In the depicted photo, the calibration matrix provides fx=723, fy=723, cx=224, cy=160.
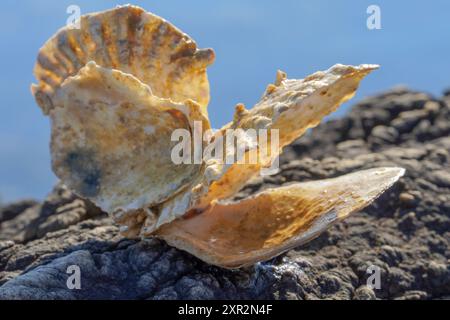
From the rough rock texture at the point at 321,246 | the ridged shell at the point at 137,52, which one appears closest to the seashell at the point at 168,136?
the ridged shell at the point at 137,52

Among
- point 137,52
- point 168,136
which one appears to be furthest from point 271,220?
point 137,52

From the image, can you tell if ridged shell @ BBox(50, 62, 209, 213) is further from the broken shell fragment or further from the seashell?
the broken shell fragment

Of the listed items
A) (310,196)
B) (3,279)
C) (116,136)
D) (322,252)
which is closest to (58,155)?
(116,136)

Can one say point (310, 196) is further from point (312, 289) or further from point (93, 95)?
point (93, 95)

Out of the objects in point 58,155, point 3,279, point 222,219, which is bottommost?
point 3,279

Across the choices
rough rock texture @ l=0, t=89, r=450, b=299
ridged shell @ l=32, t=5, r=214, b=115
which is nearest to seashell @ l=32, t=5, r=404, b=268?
ridged shell @ l=32, t=5, r=214, b=115

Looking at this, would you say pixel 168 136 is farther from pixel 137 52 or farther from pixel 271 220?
pixel 271 220

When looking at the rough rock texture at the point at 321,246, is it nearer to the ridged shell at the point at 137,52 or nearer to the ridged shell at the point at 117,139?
the ridged shell at the point at 117,139
